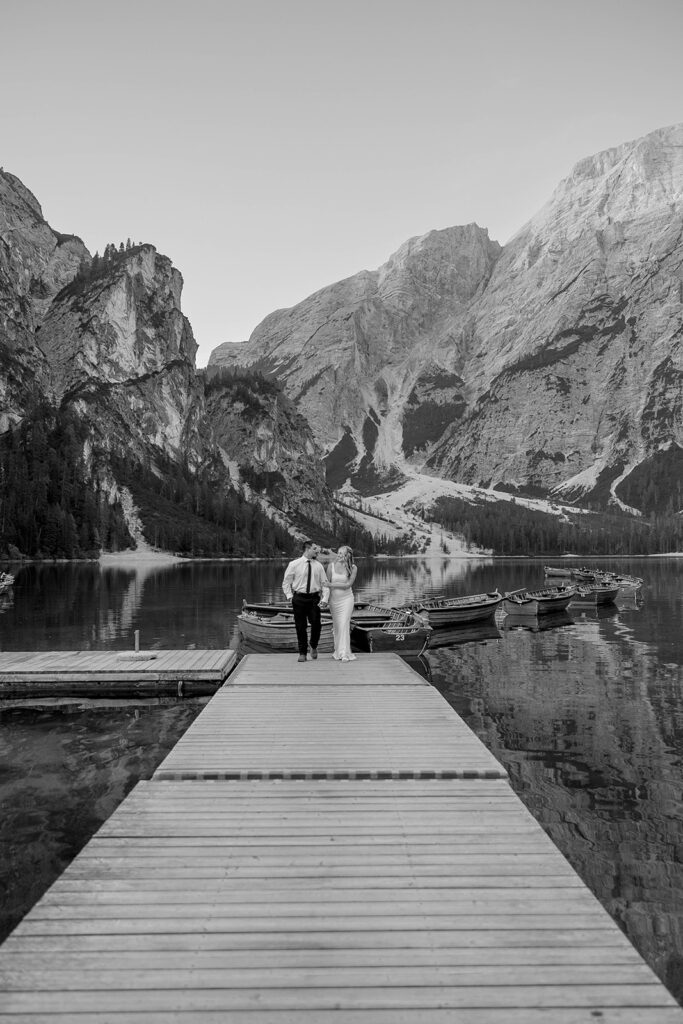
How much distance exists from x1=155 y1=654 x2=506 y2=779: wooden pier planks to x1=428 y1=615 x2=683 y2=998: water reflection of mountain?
2.96 meters

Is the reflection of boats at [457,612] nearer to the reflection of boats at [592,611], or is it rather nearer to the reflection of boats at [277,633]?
the reflection of boats at [592,611]

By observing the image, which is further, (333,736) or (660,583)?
(660,583)

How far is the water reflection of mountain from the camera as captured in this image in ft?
38.1

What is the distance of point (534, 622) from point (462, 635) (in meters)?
11.0

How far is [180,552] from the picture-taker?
19012cm

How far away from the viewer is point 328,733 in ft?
47.3

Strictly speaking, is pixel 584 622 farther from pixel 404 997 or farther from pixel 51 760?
pixel 404 997

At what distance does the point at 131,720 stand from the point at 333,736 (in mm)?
10888

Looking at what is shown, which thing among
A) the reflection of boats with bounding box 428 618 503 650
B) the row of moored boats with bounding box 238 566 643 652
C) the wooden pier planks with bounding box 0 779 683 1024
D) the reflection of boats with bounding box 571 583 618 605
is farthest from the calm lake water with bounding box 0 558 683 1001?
the reflection of boats with bounding box 571 583 618 605

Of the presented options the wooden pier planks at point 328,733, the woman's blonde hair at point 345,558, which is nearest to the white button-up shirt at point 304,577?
the woman's blonde hair at point 345,558

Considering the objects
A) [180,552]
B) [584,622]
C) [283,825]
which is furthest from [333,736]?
[180,552]

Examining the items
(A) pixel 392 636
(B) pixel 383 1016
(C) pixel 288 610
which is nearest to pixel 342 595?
(A) pixel 392 636

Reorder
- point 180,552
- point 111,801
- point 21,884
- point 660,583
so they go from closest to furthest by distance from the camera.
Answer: point 21,884 < point 111,801 < point 660,583 < point 180,552

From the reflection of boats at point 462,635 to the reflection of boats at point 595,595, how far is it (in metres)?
23.8
